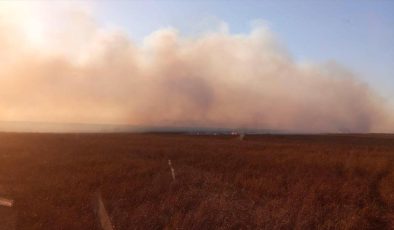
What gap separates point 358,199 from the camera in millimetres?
13258

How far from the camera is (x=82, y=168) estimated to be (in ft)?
60.5

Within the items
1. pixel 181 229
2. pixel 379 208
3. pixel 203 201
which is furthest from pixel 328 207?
pixel 181 229

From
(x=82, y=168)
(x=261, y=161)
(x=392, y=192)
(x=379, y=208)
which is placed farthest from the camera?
(x=261, y=161)

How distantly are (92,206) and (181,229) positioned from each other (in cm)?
321

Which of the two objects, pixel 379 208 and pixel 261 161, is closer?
pixel 379 208

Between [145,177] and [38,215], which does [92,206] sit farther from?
[145,177]

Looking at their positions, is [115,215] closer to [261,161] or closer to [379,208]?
[379,208]

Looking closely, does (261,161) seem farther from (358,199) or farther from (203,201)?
(203,201)

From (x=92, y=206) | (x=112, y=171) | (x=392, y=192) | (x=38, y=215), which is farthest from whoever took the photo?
(x=112, y=171)

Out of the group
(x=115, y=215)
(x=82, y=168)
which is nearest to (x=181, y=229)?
(x=115, y=215)

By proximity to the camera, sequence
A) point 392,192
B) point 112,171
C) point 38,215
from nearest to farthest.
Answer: point 38,215
point 392,192
point 112,171

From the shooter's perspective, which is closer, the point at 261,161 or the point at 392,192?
the point at 392,192

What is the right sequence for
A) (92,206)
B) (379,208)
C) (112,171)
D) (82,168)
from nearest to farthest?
(92,206)
(379,208)
(112,171)
(82,168)

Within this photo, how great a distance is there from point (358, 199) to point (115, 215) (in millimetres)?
7835
